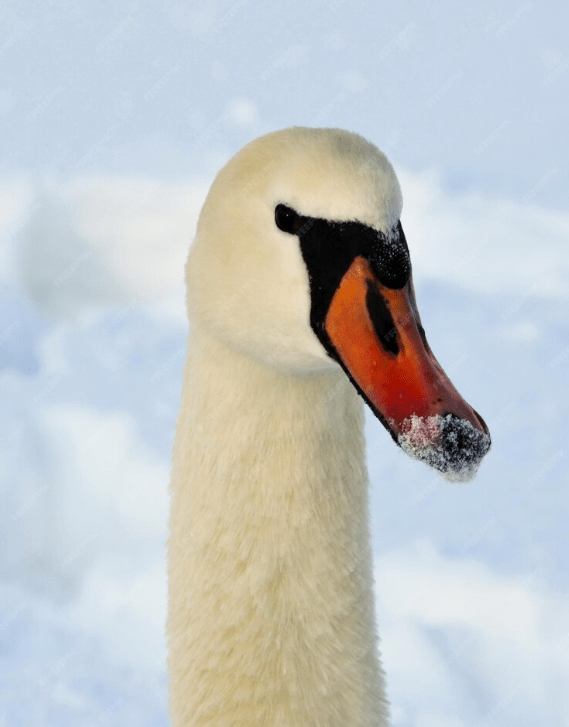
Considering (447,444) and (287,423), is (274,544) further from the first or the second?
(447,444)

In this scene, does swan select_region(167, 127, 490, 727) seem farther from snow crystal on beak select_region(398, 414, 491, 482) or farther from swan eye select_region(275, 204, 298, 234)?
snow crystal on beak select_region(398, 414, 491, 482)

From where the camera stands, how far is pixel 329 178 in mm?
3029

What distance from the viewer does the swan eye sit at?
311 cm

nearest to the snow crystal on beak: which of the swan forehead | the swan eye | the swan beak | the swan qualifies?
the swan beak

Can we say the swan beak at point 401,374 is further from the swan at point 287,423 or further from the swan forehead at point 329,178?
the swan forehead at point 329,178

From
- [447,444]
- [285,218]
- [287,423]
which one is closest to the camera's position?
[447,444]

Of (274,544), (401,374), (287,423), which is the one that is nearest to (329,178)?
(401,374)

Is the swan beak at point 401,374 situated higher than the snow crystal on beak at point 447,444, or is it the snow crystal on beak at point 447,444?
the swan beak at point 401,374

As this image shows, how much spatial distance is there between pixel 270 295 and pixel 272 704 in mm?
1277

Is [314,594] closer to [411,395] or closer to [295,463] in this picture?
[295,463]

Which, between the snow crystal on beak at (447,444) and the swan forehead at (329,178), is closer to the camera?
the snow crystal on beak at (447,444)

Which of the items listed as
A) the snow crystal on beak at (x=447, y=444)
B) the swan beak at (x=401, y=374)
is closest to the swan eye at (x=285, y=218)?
the swan beak at (x=401, y=374)

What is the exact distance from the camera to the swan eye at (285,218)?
10.2 feet

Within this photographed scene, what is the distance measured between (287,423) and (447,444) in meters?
0.74
